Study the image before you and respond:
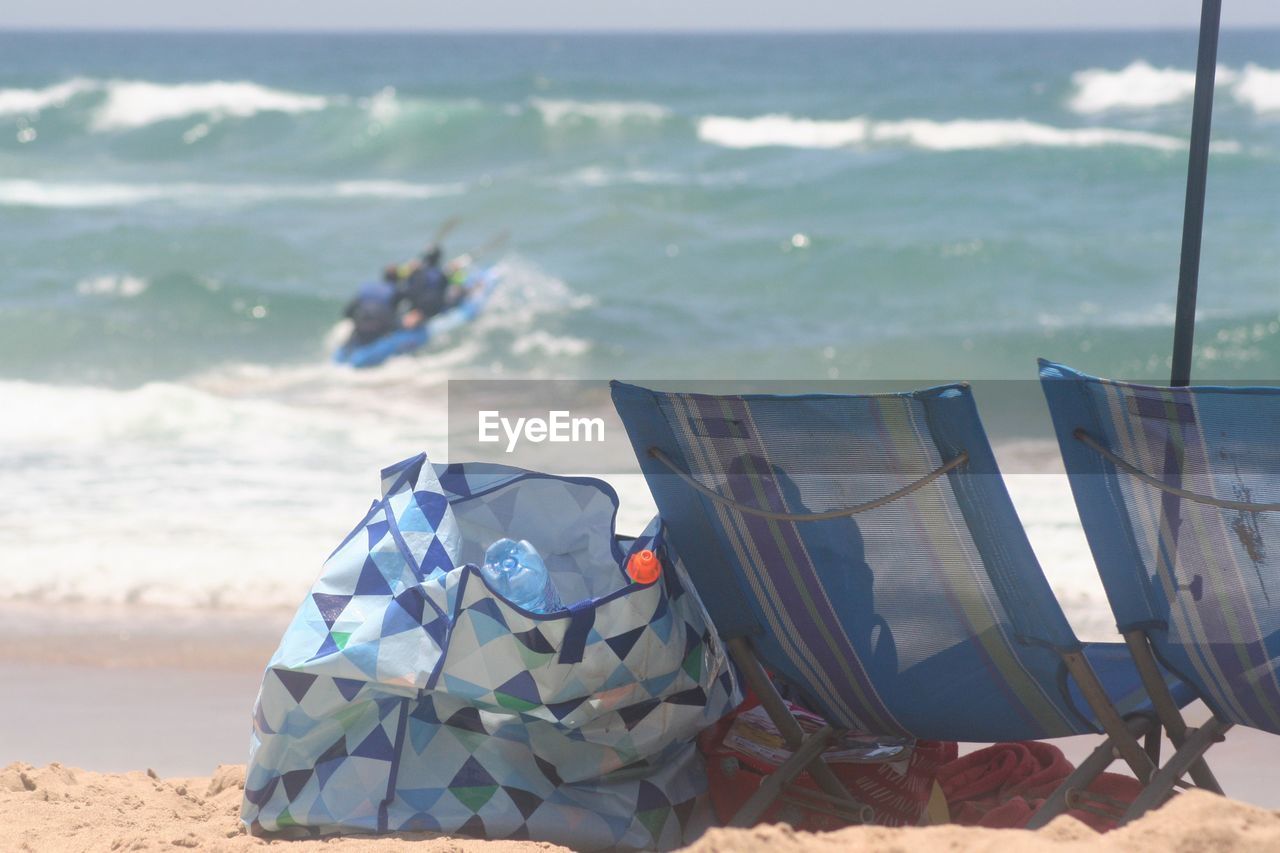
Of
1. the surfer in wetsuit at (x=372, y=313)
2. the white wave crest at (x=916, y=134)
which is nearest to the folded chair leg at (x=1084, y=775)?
the surfer in wetsuit at (x=372, y=313)

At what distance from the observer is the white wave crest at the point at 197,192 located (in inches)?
744

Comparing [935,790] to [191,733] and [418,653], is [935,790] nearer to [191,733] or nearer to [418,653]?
[418,653]

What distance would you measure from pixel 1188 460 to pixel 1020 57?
52554 mm

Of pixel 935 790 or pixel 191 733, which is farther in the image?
pixel 191 733

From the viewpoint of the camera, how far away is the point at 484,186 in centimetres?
1950

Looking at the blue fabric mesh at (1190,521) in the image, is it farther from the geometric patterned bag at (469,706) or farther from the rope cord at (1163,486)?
the geometric patterned bag at (469,706)

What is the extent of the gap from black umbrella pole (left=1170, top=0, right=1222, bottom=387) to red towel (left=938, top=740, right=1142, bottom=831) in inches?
28.5

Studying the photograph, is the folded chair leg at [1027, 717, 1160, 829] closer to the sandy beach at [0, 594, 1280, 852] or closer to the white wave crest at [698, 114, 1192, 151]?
the sandy beach at [0, 594, 1280, 852]

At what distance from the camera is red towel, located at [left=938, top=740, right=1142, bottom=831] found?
2.41 m

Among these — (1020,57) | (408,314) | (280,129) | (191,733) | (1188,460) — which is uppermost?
(1020,57)

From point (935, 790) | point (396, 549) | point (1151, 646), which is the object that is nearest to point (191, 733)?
point (396, 549)

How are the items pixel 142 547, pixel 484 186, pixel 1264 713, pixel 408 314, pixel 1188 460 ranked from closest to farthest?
pixel 1188 460, pixel 1264 713, pixel 142 547, pixel 408 314, pixel 484 186

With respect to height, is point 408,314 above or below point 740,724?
above

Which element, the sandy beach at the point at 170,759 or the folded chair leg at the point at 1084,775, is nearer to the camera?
the sandy beach at the point at 170,759
